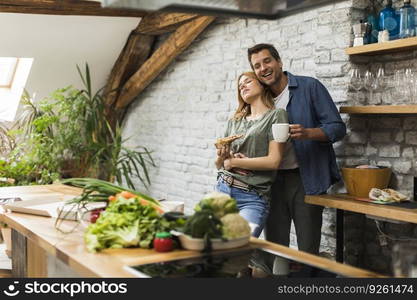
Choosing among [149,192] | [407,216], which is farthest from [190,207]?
[407,216]

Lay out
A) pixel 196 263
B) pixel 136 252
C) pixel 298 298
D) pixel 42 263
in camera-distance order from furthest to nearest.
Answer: pixel 42 263, pixel 136 252, pixel 196 263, pixel 298 298

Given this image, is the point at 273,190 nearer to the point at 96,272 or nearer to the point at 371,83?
the point at 371,83

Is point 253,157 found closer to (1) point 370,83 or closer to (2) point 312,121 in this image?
(2) point 312,121

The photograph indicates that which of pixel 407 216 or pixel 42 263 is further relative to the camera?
pixel 407 216

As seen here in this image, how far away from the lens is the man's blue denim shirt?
3.66 m

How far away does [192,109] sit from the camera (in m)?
5.79

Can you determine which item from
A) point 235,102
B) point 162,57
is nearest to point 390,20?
point 235,102

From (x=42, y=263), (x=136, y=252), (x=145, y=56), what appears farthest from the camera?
(x=145, y=56)

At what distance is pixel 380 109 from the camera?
353 cm

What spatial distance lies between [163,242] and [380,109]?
85.2 inches

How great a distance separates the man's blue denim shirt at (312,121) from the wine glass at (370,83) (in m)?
0.31

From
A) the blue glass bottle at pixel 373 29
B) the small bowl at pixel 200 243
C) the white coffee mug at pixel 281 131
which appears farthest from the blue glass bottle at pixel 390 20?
the small bowl at pixel 200 243

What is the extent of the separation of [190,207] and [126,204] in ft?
12.6

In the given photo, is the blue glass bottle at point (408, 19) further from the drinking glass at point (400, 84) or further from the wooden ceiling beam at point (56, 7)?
the wooden ceiling beam at point (56, 7)
